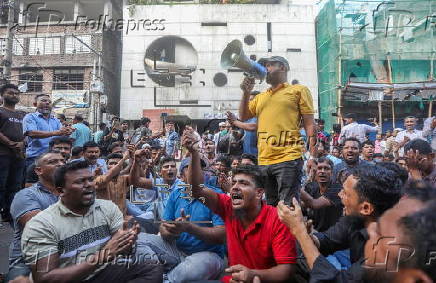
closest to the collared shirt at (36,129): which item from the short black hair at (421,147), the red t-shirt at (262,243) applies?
the red t-shirt at (262,243)

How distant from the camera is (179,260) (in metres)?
3.46

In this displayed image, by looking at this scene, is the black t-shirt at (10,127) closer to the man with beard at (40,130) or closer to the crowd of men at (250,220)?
the man with beard at (40,130)

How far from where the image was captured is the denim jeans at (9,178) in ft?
16.2

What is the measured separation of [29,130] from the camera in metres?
5.30

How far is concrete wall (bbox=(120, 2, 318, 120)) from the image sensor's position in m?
22.2

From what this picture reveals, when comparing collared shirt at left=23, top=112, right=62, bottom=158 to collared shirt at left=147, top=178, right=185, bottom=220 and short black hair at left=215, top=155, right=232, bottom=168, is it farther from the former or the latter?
short black hair at left=215, top=155, right=232, bottom=168

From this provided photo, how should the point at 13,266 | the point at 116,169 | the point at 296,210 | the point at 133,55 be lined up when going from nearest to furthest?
the point at 296,210, the point at 13,266, the point at 116,169, the point at 133,55

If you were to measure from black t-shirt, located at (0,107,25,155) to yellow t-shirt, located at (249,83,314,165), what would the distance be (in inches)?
136

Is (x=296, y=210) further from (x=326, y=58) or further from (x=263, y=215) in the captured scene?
(x=326, y=58)

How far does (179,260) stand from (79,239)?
1133 mm

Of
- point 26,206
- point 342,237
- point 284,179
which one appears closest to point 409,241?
point 342,237

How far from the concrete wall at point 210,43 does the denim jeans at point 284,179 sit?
728 inches

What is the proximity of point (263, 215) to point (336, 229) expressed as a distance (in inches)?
21.0

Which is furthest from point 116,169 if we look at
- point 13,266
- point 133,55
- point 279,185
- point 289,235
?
point 133,55
